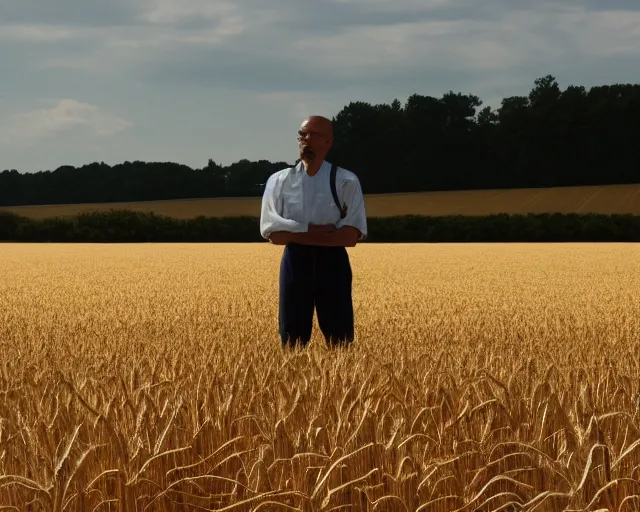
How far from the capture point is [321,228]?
609 cm

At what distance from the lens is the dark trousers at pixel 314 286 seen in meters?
6.23

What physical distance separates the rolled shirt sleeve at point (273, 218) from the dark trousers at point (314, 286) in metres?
0.20

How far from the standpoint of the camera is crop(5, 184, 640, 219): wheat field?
2857 inches

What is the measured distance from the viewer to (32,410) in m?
4.04

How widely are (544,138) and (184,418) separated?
287 ft

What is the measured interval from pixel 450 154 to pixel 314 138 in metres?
86.1

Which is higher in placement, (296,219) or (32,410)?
(296,219)

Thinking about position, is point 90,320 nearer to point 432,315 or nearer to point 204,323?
point 204,323

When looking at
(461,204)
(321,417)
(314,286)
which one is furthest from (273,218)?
(461,204)

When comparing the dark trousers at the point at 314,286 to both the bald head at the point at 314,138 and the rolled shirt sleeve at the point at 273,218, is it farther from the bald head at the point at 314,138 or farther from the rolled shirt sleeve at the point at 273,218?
the bald head at the point at 314,138

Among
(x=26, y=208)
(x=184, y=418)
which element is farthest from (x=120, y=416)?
(x=26, y=208)

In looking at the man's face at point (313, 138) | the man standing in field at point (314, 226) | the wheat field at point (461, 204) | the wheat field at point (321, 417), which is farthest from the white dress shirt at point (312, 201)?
the wheat field at point (461, 204)

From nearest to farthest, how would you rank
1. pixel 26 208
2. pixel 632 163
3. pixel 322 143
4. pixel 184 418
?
pixel 184 418, pixel 322 143, pixel 632 163, pixel 26 208

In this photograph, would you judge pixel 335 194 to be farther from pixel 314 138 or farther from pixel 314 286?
pixel 314 286
